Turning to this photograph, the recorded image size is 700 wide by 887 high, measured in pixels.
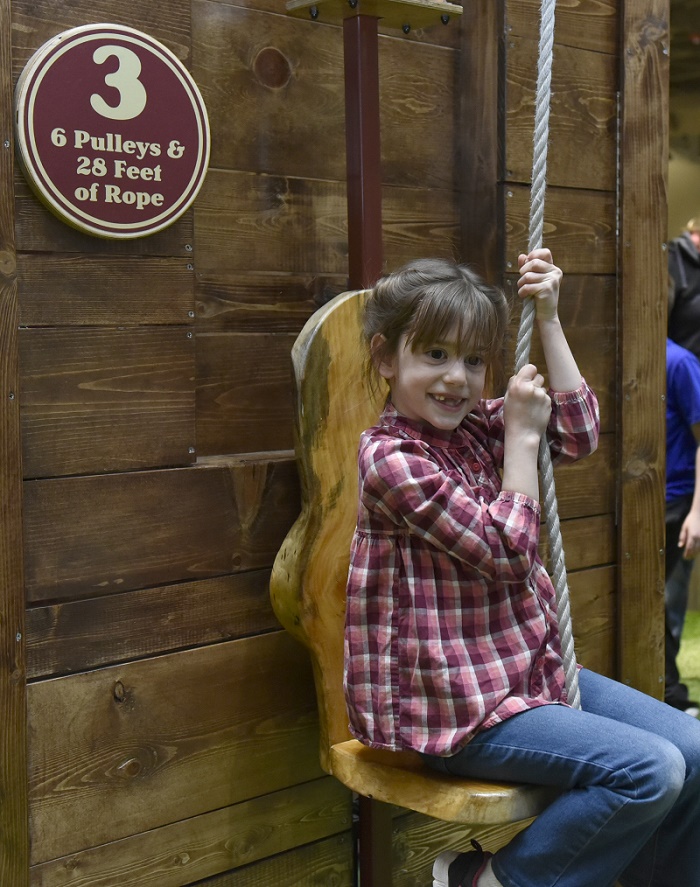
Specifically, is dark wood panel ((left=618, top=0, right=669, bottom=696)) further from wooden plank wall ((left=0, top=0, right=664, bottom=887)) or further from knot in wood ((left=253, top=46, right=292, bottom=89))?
knot in wood ((left=253, top=46, right=292, bottom=89))

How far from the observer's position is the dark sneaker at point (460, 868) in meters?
1.67

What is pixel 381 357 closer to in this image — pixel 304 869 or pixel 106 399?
pixel 106 399

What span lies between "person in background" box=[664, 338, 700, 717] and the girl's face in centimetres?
148

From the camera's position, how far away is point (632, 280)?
239 centimetres

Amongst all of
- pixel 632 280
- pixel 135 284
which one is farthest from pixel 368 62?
pixel 632 280

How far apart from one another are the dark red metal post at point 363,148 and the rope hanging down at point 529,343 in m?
0.31

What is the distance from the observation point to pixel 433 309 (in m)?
1.65

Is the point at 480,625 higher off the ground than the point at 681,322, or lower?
lower

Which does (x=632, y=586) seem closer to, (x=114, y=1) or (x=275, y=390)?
(x=275, y=390)

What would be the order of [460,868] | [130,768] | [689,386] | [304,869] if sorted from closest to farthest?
[460,868] < [130,768] < [304,869] < [689,386]

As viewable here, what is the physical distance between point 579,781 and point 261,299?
942mm

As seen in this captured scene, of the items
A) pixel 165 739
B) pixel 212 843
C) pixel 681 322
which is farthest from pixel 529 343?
pixel 681 322

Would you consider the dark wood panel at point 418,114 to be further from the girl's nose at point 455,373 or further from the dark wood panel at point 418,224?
the girl's nose at point 455,373

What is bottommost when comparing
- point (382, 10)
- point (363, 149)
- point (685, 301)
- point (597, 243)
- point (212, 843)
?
point (212, 843)
